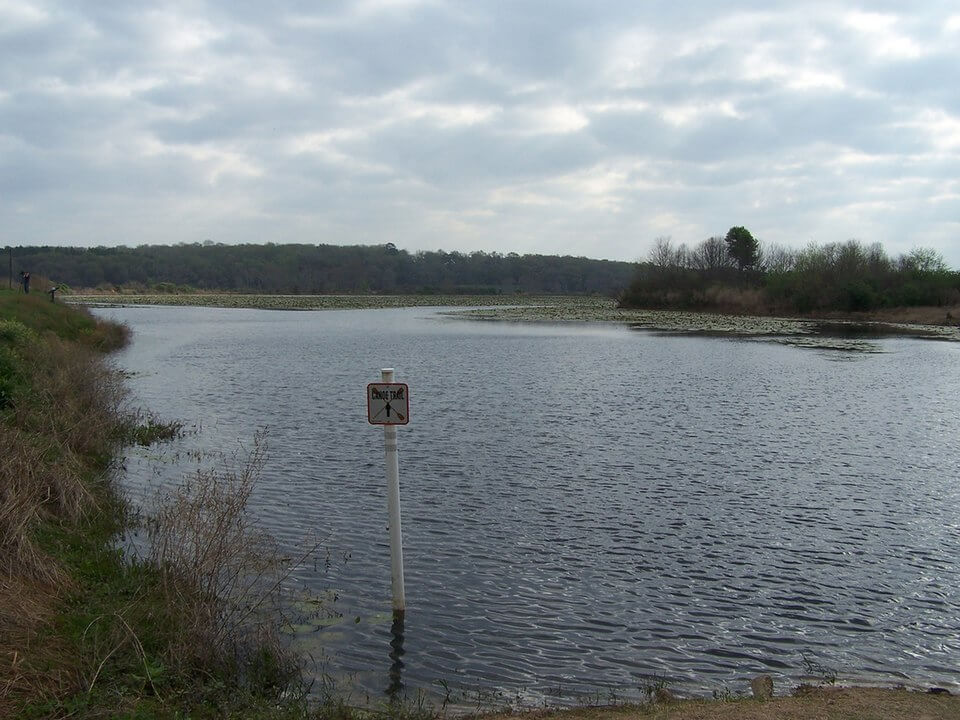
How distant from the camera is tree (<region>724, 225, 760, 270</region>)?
351 ft

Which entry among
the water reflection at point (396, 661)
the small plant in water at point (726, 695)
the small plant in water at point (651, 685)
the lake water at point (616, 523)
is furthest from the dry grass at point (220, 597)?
the small plant in water at point (726, 695)

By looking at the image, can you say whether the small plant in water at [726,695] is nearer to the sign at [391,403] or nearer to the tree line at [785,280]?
the sign at [391,403]

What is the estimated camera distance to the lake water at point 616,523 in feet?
26.7

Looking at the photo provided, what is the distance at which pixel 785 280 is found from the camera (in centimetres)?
8919

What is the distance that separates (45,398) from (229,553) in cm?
976

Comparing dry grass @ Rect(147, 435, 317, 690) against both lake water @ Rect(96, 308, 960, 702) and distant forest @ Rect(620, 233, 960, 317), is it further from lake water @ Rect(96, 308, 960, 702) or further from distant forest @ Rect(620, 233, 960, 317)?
distant forest @ Rect(620, 233, 960, 317)

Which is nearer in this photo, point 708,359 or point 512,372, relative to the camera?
point 512,372

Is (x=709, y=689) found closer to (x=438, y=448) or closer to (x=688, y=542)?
(x=688, y=542)

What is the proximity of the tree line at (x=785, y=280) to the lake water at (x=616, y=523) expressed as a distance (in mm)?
56023

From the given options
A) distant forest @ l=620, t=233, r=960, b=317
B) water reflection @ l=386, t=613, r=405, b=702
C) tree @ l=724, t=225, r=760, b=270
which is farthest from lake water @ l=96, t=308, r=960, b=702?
tree @ l=724, t=225, r=760, b=270

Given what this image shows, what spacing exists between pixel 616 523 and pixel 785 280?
83455 millimetres

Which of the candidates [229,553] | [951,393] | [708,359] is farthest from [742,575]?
[708,359]

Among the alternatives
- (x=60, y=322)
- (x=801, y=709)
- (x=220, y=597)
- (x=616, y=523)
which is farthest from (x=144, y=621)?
(x=60, y=322)

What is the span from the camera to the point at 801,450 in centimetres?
1795
